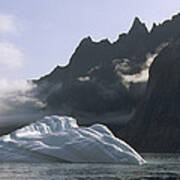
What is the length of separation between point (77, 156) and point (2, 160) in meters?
13.5

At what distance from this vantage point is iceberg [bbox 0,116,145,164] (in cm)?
8244

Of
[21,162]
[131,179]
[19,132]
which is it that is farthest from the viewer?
[19,132]

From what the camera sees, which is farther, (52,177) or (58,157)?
(58,157)

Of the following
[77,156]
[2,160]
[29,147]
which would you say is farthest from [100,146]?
[2,160]

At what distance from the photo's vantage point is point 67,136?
8694 centimetres

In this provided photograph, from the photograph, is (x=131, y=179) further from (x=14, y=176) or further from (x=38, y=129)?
(x=38, y=129)

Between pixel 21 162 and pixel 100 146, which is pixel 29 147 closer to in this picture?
pixel 21 162

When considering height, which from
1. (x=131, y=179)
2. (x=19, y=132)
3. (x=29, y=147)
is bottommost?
(x=131, y=179)

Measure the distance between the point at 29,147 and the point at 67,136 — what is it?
653cm

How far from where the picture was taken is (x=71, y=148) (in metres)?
83.3

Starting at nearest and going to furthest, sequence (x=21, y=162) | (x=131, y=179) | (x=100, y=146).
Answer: (x=131, y=179)
(x=100, y=146)
(x=21, y=162)

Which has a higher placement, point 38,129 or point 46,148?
point 38,129

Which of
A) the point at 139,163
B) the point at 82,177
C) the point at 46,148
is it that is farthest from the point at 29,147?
the point at 82,177

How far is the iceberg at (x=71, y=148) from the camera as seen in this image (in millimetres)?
82438
